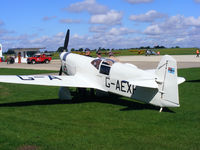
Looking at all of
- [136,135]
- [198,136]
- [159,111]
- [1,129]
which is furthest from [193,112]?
[1,129]

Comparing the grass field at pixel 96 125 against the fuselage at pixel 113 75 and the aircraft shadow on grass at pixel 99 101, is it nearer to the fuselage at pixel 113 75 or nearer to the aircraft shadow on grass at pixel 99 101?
the aircraft shadow on grass at pixel 99 101

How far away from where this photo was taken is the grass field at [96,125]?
5574 mm

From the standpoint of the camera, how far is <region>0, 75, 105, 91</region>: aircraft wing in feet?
31.9

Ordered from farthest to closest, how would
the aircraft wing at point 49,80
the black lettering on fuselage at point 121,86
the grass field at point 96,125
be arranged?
1. the aircraft wing at point 49,80
2. the black lettering on fuselage at point 121,86
3. the grass field at point 96,125

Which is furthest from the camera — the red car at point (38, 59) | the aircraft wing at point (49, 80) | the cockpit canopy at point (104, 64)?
the red car at point (38, 59)

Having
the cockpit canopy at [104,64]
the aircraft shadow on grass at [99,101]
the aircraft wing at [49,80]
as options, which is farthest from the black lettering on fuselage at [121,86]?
the aircraft shadow on grass at [99,101]

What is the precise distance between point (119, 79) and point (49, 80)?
2.64 meters

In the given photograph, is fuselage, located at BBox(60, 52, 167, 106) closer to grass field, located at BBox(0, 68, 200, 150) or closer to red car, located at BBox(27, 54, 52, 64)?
grass field, located at BBox(0, 68, 200, 150)

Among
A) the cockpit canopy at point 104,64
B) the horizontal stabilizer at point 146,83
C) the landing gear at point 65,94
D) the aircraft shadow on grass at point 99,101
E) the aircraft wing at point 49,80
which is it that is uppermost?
the cockpit canopy at point 104,64

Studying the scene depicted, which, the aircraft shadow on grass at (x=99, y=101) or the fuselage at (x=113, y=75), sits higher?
the fuselage at (x=113, y=75)

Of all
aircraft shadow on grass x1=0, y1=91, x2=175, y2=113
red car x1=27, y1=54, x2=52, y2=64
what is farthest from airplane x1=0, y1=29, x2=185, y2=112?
red car x1=27, y1=54, x2=52, y2=64

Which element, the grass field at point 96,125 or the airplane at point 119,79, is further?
the airplane at point 119,79

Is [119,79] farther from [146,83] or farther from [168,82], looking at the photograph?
[168,82]

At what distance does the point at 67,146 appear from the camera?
5.43 m
